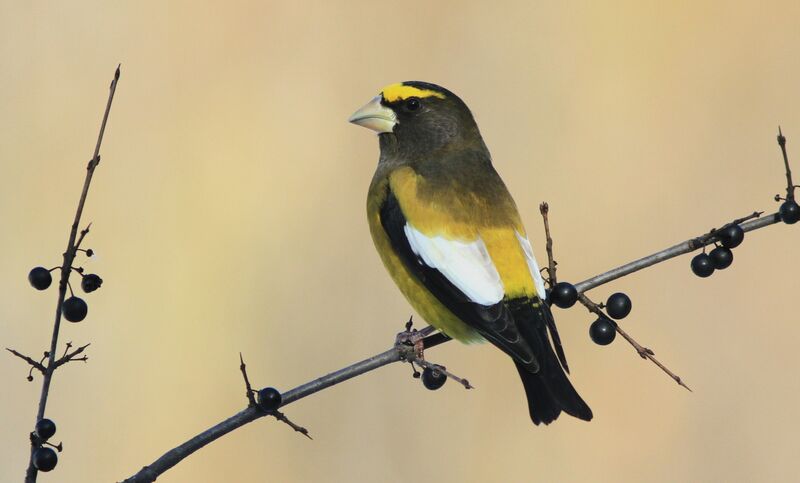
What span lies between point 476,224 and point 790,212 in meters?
1.14

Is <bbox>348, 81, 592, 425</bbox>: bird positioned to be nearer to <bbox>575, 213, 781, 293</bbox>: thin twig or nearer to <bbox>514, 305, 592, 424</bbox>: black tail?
<bbox>514, 305, 592, 424</bbox>: black tail

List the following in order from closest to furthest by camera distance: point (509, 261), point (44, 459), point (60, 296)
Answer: point (60, 296) < point (44, 459) < point (509, 261)

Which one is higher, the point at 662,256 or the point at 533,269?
the point at 533,269

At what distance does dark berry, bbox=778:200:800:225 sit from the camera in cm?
333

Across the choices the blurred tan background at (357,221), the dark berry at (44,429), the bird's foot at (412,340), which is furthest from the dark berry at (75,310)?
the blurred tan background at (357,221)

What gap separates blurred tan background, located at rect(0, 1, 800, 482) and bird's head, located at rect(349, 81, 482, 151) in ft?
6.98

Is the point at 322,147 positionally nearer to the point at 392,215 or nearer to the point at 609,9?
the point at 609,9

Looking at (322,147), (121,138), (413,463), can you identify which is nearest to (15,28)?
(121,138)

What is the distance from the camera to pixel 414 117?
467 centimetres

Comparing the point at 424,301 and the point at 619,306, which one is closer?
the point at 619,306

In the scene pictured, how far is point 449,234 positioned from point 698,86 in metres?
4.08

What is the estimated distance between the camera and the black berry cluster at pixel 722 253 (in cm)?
356

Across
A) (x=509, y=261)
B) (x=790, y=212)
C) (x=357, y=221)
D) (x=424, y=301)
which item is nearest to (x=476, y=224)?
(x=509, y=261)

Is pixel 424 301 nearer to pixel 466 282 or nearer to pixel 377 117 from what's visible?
pixel 466 282
